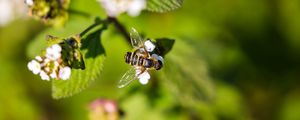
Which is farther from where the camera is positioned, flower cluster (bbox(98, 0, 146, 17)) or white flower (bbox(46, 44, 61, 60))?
flower cluster (bbox(98, 0, 146, 17))

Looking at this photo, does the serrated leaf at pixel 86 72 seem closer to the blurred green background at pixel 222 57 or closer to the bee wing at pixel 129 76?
the bee wing at pixel 129 76

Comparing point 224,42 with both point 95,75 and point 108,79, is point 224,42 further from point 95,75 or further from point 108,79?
point 95,75

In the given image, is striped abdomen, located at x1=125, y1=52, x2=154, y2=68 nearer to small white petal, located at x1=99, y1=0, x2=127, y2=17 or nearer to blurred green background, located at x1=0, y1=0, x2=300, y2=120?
small white petal, located at x1=99, y1=0, x2=127, y2=17

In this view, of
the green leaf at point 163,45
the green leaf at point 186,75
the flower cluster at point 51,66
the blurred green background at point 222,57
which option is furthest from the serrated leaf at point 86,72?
the blurred green background at point 222,57

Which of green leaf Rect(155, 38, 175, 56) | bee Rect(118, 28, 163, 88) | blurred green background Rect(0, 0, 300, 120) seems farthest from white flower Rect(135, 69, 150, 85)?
blurred green background Rect(0, 0, 300, 120)

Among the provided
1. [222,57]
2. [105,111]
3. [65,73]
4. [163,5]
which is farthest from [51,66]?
[222,57]

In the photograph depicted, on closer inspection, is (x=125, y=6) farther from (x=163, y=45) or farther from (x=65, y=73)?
(x=65, y=73)

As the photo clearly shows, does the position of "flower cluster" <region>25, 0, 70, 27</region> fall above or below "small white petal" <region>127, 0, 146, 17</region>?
above

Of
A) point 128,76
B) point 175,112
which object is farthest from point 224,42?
point 128,76
